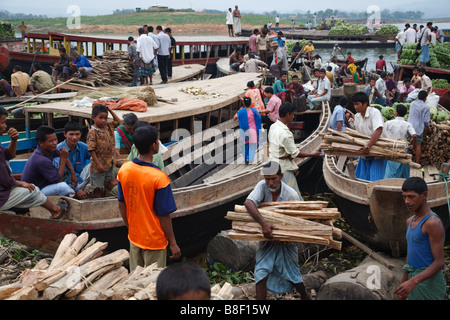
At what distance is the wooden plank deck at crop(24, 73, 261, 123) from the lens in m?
6.96

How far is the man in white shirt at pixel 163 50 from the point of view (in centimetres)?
1241

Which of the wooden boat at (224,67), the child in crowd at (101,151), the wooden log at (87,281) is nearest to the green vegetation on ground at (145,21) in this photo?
the wooden boat at (224,67)

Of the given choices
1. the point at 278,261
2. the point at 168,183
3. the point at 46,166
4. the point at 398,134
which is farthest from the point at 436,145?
the point at 46,166

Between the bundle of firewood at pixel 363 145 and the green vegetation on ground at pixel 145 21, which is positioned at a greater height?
the green vegetation on ground at pixel 145 21

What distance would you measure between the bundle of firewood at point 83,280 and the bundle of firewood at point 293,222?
1066 mm

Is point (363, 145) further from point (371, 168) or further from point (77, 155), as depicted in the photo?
point (77, 155)

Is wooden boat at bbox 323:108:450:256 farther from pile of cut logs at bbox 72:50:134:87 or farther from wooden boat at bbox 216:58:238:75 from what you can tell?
wooden boat at bbox 216:58:238:75

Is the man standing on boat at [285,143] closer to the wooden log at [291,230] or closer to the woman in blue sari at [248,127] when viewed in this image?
the wooden log at [291,230]

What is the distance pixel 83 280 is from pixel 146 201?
0.92m

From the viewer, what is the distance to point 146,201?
389cm
